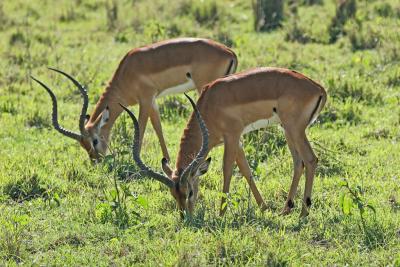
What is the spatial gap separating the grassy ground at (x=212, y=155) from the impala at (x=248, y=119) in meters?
0.20

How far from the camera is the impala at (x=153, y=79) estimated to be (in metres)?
7.79

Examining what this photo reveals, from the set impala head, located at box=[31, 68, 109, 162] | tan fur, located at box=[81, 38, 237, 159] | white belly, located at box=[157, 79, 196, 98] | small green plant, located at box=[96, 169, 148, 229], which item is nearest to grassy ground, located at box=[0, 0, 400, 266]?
small green plant, located at box=[96, 169, 148, 229]

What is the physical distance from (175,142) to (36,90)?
2455 millimetres

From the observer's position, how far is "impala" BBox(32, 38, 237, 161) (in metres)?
7.79

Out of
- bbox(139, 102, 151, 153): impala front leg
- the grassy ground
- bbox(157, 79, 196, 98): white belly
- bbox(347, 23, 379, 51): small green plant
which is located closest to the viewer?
the grassy ground

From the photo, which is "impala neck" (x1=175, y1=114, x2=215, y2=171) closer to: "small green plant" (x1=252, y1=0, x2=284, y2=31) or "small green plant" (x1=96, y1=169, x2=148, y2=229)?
"small green plant" (x1=96, y1=169, x2=148, y2=229)

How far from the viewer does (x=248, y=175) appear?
261 inches

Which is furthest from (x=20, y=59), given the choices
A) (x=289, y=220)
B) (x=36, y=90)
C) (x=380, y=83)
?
(x=289, y=220)

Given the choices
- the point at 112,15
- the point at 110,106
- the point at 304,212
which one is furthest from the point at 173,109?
the point at 112,15

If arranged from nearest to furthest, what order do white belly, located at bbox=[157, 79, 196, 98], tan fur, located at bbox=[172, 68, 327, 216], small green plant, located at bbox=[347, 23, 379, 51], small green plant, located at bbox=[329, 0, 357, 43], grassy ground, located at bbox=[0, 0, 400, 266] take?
grassy ground, located at bbox=[0, 0, 400, 266] → tan fur, located at bbox=[172, 68, 327, 216] → white belly, located at bbox=[157, 79, 196, 98] → small green plant, located at bbox=[347, 23, 379, 51] → small green plant, located at bbox=[329, 0, 357, 43]

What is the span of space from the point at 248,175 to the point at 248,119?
46 centimetres

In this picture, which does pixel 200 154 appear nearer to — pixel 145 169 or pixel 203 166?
pixel 203 166

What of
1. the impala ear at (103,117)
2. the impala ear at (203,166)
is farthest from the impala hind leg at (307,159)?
the impala ear at (103,117)

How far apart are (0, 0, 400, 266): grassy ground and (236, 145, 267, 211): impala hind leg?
0.07 m
